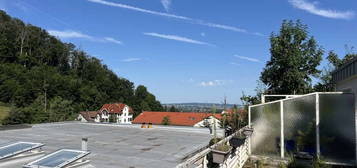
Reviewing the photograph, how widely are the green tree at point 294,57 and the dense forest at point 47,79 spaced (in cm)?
3198

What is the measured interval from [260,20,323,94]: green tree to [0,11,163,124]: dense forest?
105 feet

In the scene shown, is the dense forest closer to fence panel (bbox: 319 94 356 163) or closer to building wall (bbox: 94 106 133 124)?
building wall (bbox: 94 106 133 124)

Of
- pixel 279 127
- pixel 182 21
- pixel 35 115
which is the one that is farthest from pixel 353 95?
pixel 35 115

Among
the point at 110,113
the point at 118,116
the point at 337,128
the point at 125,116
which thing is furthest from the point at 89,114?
the point at 337,128

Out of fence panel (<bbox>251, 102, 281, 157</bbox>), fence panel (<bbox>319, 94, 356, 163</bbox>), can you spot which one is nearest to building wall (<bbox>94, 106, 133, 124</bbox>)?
fence panel (<bbox>251, 102, 281, 157</bbox>)

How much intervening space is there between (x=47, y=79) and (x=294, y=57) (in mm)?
47293

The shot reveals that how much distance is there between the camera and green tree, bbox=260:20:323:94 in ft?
32.4

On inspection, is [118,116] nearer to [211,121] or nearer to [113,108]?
[113,108]

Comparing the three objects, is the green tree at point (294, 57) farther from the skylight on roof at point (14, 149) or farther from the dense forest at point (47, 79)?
the dense forest at point (47, 79)

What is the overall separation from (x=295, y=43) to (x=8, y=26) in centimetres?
5988

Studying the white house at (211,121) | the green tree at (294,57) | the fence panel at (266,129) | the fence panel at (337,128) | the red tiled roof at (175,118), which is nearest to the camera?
the white house at (211,121)

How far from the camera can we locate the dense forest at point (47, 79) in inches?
1590

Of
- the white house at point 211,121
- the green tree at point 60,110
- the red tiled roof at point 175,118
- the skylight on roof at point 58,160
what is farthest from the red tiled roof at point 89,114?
the skylight on roof at point 58,160

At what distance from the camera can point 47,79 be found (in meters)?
46.6
